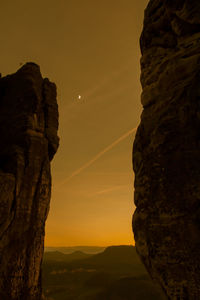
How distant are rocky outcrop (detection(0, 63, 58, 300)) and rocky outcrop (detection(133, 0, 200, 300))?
16.8 metres

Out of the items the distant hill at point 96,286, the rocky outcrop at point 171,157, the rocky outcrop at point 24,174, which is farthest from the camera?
the distant hill at point 96,286

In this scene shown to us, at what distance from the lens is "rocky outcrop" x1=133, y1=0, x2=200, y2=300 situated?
550 centimetres

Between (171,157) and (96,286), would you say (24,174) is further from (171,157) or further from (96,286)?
(96,286)

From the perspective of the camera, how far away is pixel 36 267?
69.7 ft

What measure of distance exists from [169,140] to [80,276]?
296 feet

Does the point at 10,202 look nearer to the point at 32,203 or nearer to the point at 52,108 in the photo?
the point at 32,203

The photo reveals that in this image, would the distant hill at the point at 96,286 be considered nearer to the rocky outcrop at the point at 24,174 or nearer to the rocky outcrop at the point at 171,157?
the rocky outcrop at the point at 24,174

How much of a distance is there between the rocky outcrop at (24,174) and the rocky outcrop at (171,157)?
16.8 m

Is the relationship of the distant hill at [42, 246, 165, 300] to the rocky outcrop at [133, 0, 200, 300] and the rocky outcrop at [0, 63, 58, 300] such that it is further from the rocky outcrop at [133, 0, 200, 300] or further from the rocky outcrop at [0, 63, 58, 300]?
the rocky outcrop at [133, 0, 200, 300]

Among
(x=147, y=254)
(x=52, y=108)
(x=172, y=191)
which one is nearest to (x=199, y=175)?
(x=172, y=191)

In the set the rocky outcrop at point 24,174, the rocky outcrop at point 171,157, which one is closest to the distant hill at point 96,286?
the rocky outcrop at point 24,174

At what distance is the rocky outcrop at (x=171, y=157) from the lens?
5.50 metres

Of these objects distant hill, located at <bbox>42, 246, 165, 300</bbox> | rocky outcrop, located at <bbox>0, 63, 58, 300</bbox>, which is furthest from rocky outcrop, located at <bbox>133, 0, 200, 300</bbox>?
distant hill, located at <bbox>42, 246, 165, 300</bbox>

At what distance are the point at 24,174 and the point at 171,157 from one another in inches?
770
